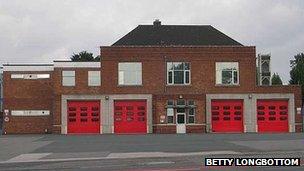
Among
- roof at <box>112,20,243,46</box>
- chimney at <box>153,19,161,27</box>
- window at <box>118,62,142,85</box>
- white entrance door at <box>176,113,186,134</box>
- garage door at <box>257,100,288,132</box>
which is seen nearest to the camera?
white entrance door at <box>176,113,186,134</box>

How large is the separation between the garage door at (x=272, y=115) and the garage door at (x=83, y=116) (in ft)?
49.8

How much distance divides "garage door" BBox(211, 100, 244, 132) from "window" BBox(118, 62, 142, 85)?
24.3 feet

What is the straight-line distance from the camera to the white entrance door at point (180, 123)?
53.3 meters

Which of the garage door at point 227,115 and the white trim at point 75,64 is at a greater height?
the white trim at point 75,64

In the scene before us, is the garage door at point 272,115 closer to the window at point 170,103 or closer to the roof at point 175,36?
the window at point 170,103

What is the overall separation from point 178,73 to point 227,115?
606 cm

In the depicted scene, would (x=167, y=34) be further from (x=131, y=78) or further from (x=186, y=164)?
(x=186, y=164)

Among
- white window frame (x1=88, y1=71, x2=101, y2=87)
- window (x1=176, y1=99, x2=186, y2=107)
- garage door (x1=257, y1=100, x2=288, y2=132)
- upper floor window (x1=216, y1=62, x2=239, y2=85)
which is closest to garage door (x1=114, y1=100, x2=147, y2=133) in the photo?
white window frame (x1=88, y1=71, x2=101, y2=87)

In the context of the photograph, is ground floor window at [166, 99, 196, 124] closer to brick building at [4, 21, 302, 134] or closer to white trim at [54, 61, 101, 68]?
brick building at [4, 21, 302, 134]

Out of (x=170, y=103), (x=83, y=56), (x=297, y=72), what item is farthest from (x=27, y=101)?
(x=297, y=72)

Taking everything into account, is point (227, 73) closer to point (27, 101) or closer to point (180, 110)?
point (180, 110)

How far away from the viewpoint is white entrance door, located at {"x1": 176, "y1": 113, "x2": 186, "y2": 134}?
5326 cm

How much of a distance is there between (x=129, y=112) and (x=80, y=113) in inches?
180

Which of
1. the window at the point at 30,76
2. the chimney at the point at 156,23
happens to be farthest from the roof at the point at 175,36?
the window at the point at 30,76
